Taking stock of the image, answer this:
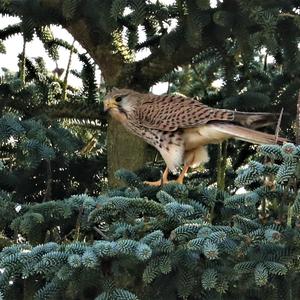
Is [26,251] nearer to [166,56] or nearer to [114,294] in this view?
[114,294]

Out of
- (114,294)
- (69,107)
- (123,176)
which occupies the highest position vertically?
(69,107)

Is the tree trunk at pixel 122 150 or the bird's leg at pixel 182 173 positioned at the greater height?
the tree trunk at pixel 122 150

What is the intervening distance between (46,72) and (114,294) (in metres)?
2.98

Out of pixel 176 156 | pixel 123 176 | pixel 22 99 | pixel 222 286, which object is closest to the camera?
pixel 222 286

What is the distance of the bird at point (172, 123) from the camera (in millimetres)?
5754

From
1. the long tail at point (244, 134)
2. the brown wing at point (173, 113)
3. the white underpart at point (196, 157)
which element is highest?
the brown wing at point (173, 113)

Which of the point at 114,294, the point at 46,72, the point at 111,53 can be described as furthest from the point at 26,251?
the point at 46,72

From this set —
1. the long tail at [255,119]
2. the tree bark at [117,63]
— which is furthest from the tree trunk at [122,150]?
the long tail at [255,119]

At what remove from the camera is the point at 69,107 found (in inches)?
228

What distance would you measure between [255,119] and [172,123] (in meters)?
0.94

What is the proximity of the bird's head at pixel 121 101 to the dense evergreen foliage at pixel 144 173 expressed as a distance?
68 millimetres

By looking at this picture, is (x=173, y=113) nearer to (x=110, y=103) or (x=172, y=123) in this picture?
(x=172, y=123)

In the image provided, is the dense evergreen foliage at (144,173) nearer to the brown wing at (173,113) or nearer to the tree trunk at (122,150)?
the tree trunk at (122,150)

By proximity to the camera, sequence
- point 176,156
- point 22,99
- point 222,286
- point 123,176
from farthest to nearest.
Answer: point 176,156 → point 22,99 → point 123,176 → point 222,286
